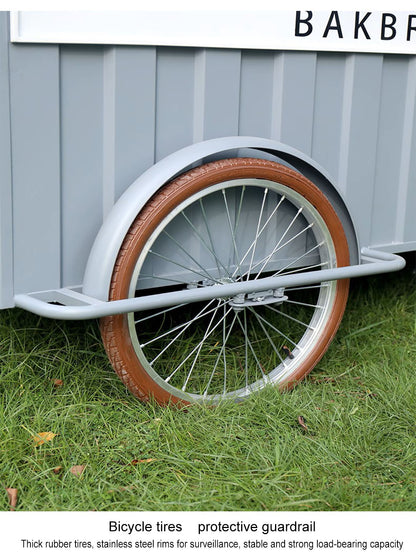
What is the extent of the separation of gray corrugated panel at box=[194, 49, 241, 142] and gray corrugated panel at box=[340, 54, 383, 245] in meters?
0.52

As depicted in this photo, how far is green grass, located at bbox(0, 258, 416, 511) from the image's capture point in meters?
2.47

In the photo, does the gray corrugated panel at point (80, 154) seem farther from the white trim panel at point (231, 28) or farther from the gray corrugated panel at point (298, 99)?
the gray corrugated panel at point (298, 99)

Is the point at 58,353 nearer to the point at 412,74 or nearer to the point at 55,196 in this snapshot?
the point at 55,196

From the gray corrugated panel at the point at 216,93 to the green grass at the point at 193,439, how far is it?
2.84 feet

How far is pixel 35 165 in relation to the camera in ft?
8.45

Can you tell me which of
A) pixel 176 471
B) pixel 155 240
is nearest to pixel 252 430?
pixel 176 471

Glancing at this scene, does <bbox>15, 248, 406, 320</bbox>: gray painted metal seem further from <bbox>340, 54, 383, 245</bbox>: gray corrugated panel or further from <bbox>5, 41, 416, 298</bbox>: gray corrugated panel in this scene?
<bbox>340, 54, 383, 245</bbox>: gray corrugated panel

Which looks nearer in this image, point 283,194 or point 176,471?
point 176,471

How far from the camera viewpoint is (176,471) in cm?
259

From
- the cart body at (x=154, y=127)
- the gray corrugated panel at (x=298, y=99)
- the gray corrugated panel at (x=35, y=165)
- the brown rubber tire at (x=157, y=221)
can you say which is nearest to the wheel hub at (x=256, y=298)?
the cart body at (x=154, y=127)

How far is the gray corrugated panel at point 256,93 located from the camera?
296cm

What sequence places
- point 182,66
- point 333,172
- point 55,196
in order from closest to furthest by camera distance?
point 55,196 < point 182,66 < point 333,172

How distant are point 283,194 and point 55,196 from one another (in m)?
0.79

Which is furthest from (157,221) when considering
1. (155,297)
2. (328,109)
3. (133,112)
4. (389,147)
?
(389,147)
